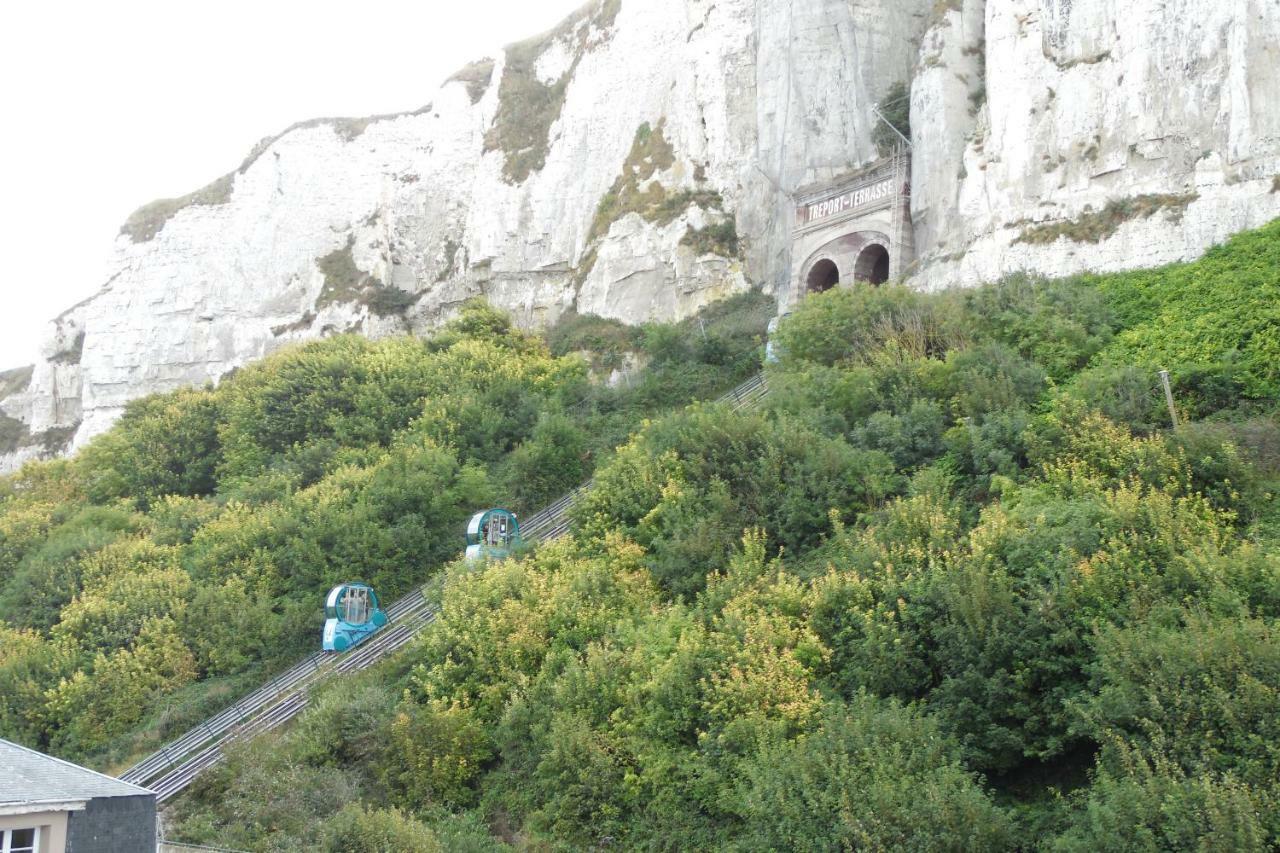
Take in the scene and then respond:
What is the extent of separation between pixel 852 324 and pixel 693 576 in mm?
9908

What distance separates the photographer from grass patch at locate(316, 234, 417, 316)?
59.5m

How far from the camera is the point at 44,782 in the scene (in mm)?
15031

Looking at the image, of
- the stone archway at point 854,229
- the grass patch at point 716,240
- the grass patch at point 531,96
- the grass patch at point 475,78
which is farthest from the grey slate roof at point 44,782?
the grass patch at point 475,78

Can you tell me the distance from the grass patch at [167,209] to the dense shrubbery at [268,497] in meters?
22.7

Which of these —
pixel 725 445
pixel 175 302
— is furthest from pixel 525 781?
pixel 175 302

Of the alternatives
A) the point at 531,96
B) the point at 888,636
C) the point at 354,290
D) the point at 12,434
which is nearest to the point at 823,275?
the point at 531,96

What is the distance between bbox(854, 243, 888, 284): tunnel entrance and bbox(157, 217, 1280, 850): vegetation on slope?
36.6 feet

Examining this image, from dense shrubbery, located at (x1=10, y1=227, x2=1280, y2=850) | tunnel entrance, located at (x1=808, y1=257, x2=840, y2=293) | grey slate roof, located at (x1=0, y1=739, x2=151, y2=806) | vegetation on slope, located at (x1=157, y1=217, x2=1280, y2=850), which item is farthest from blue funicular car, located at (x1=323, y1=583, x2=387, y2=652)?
tunnel entrance, located at (x1=808, y1=257, x2=840, y2=293)

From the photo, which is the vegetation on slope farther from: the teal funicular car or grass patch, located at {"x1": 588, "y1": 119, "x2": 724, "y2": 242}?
grass patch, located at {"x1": 588, "y1": 119, "x2": 724, "y2": 242}

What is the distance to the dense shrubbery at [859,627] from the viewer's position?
1489 centimetres

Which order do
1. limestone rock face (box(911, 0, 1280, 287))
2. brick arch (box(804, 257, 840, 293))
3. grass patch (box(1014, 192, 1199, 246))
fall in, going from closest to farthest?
limestone rock face (box(911, 0, 1280, 287))
grass patch (box(1014, 192, 1199, 246))
brick arch (box(804, 257, 840, 293))

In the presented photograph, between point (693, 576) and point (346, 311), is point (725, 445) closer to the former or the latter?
point (693, 576)

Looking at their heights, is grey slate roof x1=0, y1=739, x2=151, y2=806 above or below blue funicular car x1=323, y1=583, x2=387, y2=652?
below

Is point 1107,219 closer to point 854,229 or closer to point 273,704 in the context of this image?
point 854,229
